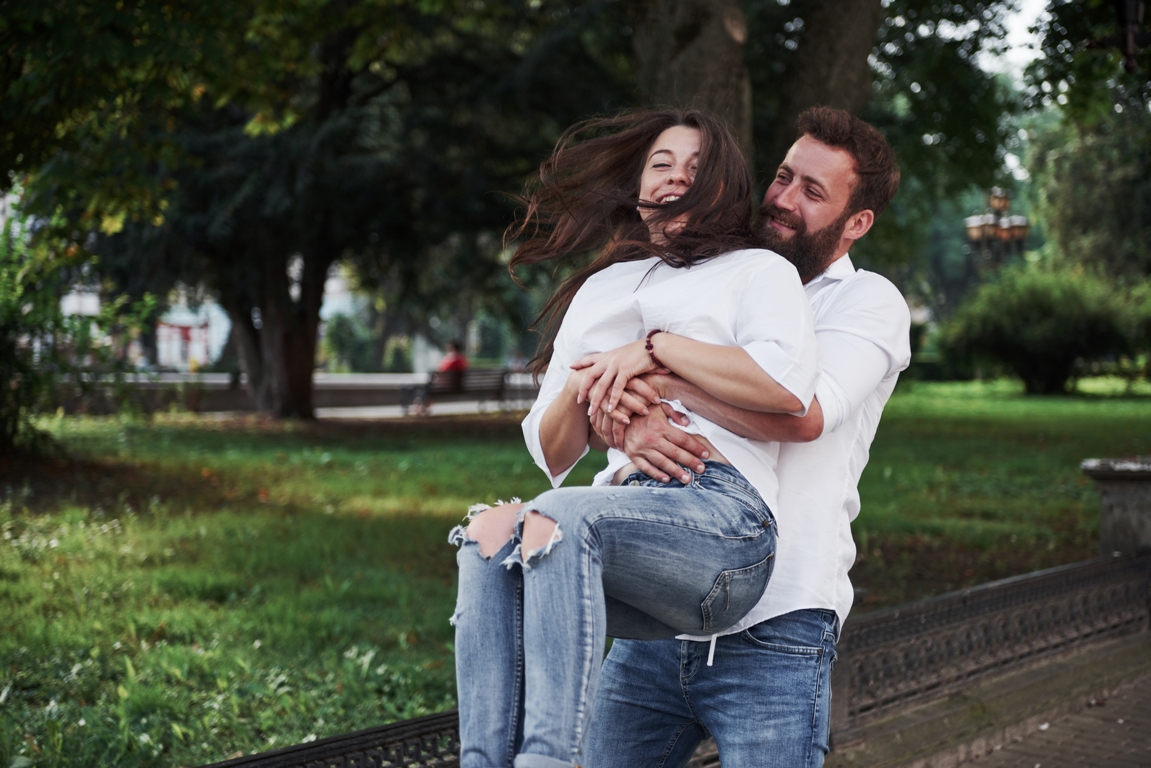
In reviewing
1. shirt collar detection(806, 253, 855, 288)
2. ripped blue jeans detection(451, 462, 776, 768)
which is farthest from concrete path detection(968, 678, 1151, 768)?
ripped blue jeans detection(451, 462, 776, 768)

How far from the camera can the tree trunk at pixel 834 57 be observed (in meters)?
6.86

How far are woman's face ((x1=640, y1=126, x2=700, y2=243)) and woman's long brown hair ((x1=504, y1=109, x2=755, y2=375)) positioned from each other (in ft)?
0.08

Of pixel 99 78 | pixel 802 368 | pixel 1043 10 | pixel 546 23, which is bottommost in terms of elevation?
pixel 802 368

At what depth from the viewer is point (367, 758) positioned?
326 cm

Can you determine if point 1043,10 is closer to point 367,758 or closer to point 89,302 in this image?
point 367,758

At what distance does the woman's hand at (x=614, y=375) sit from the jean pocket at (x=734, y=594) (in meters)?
0.35

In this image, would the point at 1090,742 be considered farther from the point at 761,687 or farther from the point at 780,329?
the point at 780,329

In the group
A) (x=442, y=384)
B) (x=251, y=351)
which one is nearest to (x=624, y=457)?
(x=251, y=351)

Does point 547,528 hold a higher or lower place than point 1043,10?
lower

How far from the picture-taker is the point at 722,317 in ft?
6.82

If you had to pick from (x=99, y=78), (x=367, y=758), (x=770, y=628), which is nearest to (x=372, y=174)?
(x=99, y=78)

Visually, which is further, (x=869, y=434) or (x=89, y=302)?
(x=89, y=302)

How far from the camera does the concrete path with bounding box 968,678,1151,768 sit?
4.63 meters

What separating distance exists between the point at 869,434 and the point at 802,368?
503mm
